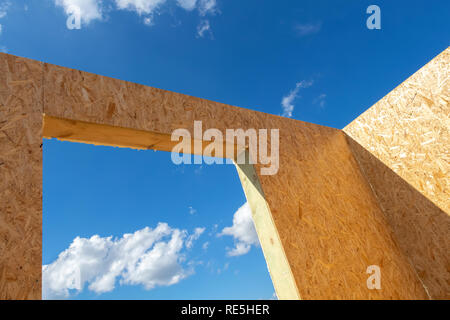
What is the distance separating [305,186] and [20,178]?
3294 millimetres

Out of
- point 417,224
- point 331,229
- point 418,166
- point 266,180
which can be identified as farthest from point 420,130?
point 266,180

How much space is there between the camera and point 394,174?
4.88 metres

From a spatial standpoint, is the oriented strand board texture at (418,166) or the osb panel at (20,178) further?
the oriented strand board texture at (418,166)

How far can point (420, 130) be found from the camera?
461 centimetres

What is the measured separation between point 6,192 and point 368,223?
4.37m

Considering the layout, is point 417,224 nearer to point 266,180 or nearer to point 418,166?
point 418,166

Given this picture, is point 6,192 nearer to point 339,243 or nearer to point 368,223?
point 339,243

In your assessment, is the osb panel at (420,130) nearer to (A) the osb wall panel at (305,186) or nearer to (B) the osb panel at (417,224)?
(B) the osb panel at (417,224)

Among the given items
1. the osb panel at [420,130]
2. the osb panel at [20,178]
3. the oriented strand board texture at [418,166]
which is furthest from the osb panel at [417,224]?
the osb panel at [20,178]

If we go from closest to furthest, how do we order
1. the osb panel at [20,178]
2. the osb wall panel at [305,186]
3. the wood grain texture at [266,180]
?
the osb panel at [20,178], the wood grain texture at [266,180], the osb wall panel at [305,186]

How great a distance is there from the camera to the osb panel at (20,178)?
96.4 inches

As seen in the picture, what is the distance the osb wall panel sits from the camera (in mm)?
3414

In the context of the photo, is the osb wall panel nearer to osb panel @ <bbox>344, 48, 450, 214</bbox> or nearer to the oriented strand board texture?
the oriented strand board texture

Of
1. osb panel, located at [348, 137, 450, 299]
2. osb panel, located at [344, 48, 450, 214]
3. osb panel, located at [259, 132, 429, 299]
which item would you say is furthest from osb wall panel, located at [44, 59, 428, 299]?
osb panel, located at [344, 48, 450, 214]
